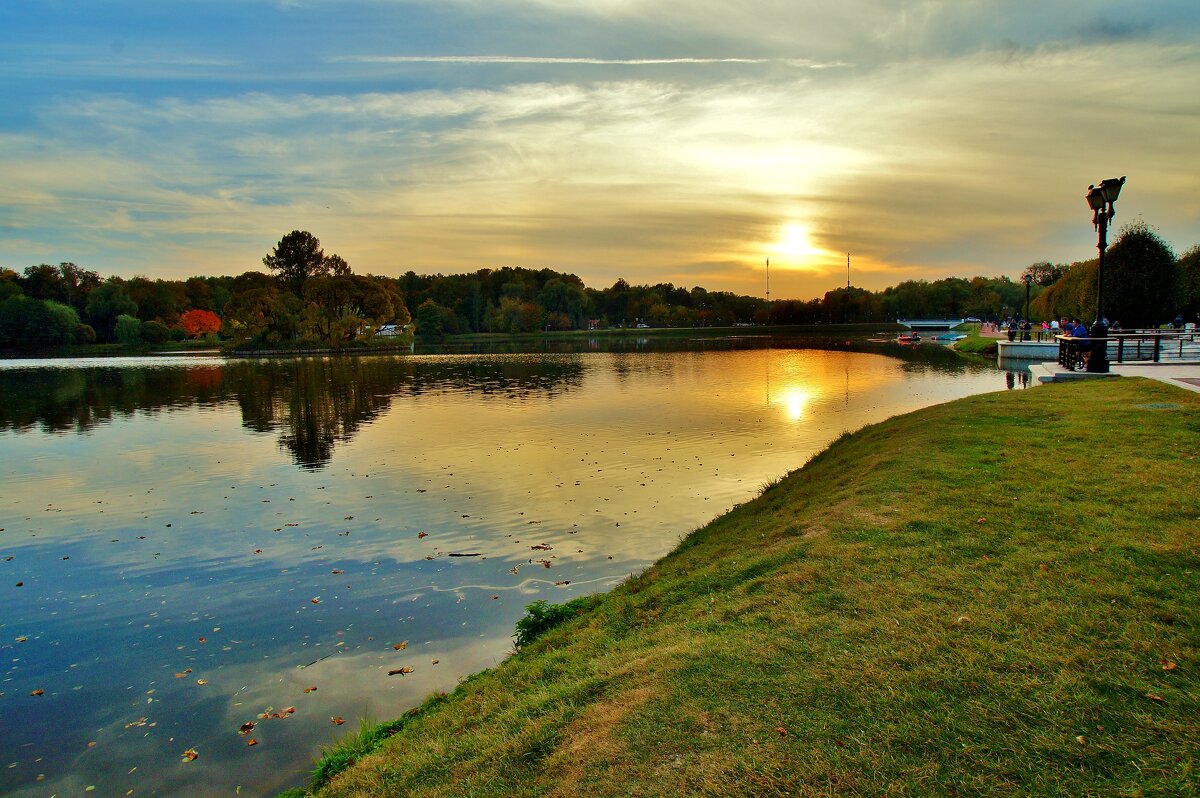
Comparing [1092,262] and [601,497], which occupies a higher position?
[1092,262]

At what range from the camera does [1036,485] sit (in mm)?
8430

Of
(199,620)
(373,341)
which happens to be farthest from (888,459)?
(373,341)

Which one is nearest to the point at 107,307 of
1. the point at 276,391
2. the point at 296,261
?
the point at 296,261

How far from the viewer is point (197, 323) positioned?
442 ft

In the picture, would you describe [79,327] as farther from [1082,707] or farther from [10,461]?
[1082,707]

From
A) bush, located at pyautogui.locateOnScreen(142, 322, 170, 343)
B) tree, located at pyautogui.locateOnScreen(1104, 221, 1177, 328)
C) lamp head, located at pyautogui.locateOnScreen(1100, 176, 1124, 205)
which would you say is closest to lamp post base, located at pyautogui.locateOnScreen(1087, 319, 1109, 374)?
lamp head, located at pyautogui.locateOnScreen(1100, 176, 1124, 205)

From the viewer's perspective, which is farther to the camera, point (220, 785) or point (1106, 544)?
point (1106, 544)

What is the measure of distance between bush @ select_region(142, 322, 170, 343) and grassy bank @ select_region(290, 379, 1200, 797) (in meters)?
139

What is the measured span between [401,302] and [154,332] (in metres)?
48.7

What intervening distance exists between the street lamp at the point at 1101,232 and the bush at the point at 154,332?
137 metres

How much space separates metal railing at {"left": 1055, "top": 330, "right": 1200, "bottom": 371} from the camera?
74.4 feet

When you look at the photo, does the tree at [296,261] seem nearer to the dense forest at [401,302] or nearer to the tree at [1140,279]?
the dense forest at [401,302]

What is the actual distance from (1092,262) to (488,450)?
63202 millimetres

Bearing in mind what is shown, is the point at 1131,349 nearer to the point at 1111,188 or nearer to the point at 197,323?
the point at 1111,188
